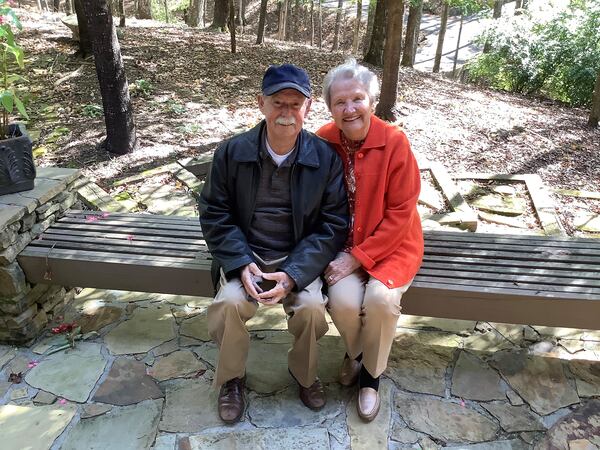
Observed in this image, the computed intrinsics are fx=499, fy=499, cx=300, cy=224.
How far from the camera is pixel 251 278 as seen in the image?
7.21ft

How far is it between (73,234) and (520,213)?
11.6 feet

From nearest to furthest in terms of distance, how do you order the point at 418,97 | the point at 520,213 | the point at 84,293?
the point at 84,293
the point at 520,213
the point at 418,97

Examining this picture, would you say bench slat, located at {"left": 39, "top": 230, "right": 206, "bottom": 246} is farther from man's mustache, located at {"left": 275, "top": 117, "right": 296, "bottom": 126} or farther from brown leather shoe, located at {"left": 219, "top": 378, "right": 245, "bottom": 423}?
man's mustache, located at {"left": 275, "top": 117, "right": 296, "bottom": 126}

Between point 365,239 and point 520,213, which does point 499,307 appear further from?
point 520,213

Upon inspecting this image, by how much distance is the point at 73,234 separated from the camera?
2.98 meters

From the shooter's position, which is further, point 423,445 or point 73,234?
point 73,234

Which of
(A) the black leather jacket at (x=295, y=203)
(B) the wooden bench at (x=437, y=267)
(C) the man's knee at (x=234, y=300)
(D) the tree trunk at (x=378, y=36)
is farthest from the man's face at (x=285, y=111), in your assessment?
(D) the tree trunk at (x=378, y=36)

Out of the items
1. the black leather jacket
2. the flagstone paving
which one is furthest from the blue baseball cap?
the flagstone paving

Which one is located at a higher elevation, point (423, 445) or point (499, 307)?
point (499, 307)

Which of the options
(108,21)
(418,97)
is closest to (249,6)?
(418,97)

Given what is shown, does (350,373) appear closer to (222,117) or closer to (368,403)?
(368,403)

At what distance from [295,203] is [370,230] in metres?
0.38

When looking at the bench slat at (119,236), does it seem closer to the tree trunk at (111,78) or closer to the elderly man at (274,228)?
the elderly man at (274,228)

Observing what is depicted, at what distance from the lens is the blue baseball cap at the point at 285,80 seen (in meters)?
2.10
